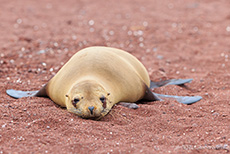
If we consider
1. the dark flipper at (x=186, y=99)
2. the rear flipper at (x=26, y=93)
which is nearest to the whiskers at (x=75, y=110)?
the rear flipper at (x=26, y=93)

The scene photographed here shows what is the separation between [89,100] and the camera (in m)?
4.29

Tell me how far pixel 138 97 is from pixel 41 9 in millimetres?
7831

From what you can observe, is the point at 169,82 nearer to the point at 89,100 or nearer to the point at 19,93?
the point at 89,100

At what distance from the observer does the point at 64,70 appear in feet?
17.2

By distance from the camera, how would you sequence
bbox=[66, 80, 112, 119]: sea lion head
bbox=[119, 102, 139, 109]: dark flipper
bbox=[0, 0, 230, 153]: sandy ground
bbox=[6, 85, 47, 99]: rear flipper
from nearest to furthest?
bbox=[0, 0, 230, 153]: sandy ground → bbox=[66, 80, 112, 119]: sea lion head → bbox=[119, 102, 139, 109]: dark flipper → bbox=[6, 85, 47, 99]: rear flipper

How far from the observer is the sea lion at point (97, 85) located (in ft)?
14.3

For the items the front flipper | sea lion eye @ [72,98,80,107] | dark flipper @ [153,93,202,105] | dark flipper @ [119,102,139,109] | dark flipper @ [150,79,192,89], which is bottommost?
dark flipper @ [153,93,202,105]

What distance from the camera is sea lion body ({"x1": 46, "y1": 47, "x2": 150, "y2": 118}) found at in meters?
A: 4.74

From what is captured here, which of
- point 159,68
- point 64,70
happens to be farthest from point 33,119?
point 159,68

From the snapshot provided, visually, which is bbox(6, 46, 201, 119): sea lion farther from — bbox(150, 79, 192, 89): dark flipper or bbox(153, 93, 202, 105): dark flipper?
bbox(150, 79, 192, 89): dark flipper

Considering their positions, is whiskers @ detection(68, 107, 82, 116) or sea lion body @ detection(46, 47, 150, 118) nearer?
whiskers @ detection(68, 107, 82, 116)

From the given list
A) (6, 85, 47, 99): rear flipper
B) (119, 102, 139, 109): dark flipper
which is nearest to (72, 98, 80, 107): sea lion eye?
(119, 102, 139, 109): dark flipper

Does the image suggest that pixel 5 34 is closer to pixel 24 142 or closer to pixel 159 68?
pixel 159 68

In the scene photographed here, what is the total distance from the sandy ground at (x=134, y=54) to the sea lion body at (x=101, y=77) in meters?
0.21
